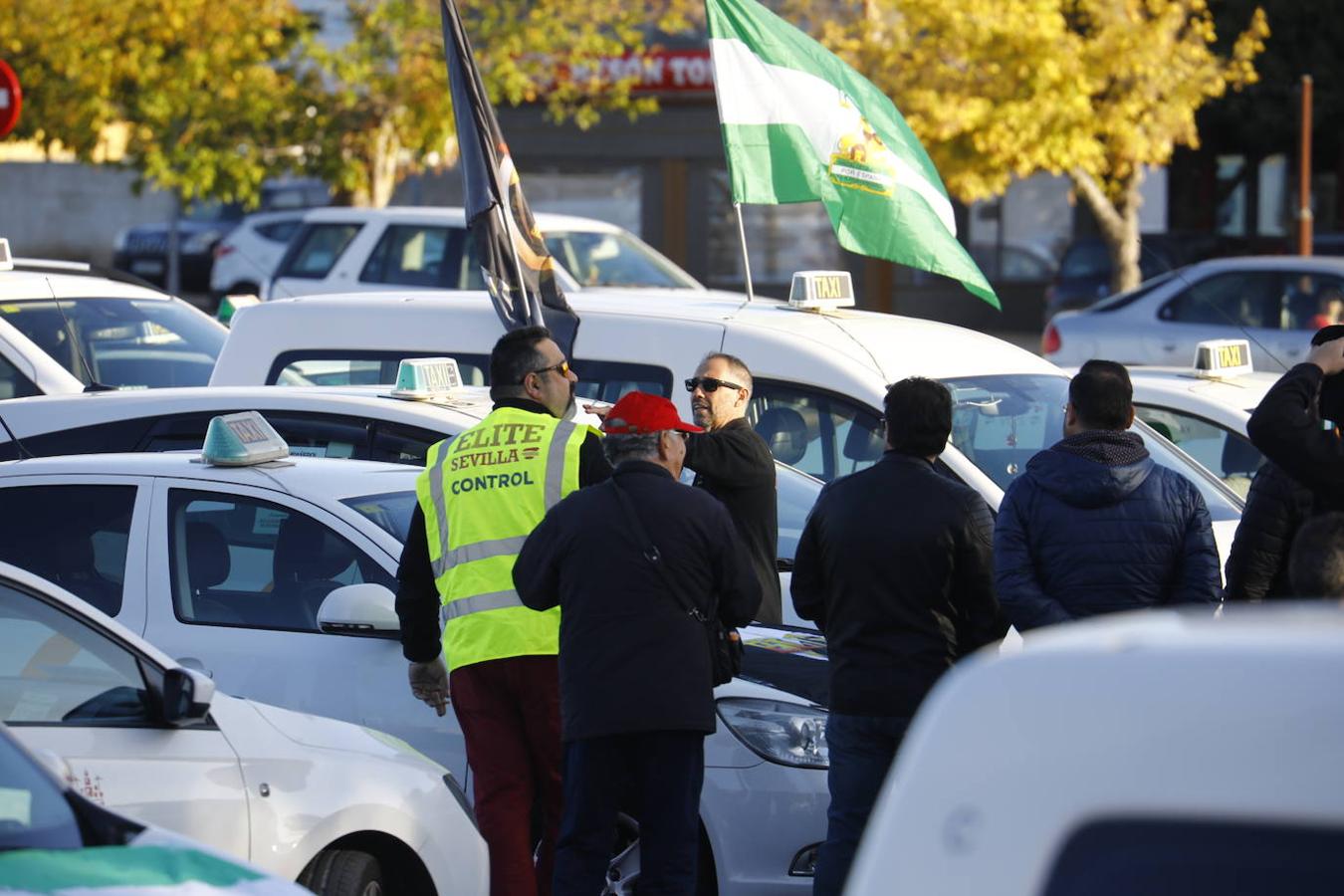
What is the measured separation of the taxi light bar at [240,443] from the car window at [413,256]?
8933mm

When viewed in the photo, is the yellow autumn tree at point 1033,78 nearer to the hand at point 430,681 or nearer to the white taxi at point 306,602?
the white taxi at point 306,602

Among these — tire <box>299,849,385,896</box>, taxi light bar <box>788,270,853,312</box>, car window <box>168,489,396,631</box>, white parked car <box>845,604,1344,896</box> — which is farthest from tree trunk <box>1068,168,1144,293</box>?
white parked car <box>845,604,1344,896</box>

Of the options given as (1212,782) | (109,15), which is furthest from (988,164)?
(1212,782)

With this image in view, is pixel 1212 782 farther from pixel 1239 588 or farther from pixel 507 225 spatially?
pixel 507 225

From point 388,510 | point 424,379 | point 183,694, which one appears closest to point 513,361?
point 388,510

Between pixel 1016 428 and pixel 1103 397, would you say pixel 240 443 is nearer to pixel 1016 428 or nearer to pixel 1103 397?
pixel 1103 397

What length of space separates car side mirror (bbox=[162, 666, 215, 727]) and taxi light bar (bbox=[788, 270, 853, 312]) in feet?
13.4

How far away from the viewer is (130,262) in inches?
1186

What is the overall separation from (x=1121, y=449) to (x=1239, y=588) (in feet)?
1.87

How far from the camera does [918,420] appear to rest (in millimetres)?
4906

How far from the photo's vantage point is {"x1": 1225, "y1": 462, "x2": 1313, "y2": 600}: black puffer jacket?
516 cm

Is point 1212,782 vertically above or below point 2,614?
above

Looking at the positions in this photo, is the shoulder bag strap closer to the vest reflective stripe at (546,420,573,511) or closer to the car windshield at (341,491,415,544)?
the vest reflective stripe at (546,420,573,511)

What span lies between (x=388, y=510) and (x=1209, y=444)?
4.30 meters
